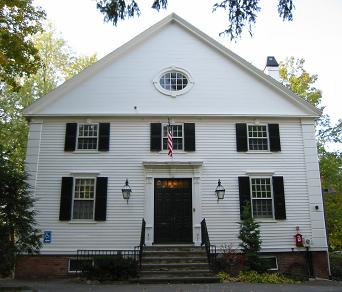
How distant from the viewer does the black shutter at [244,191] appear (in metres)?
14.4

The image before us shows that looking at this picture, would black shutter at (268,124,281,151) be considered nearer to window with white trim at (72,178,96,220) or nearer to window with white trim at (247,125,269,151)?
window with white trim at (247,125,269,151)

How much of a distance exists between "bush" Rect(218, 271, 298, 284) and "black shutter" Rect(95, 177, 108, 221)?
4.92 metres

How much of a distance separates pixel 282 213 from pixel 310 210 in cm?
116

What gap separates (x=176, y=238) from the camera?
14.2m

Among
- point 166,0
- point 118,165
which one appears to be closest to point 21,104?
point 118,165

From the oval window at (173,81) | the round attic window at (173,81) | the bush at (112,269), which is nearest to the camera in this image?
the bush at (112,269)

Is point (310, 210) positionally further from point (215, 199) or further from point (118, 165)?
point (118, 165)

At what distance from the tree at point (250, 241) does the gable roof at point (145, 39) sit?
5380mm

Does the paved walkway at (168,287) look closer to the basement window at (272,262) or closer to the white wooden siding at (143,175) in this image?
the basement window at (272,262)

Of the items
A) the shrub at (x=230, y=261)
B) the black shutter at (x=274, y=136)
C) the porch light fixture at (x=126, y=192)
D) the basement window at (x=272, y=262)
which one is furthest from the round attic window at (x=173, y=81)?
the basement window at (x=272, y=262)

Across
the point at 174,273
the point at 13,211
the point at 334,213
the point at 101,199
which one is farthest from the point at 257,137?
the point at 13,211

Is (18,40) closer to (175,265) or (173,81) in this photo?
(173,81)

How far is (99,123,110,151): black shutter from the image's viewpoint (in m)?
14.9

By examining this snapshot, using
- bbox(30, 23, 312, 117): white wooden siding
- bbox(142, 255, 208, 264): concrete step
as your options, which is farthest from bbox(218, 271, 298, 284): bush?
bbox(30, 23, 312, 117): white wooden siding
